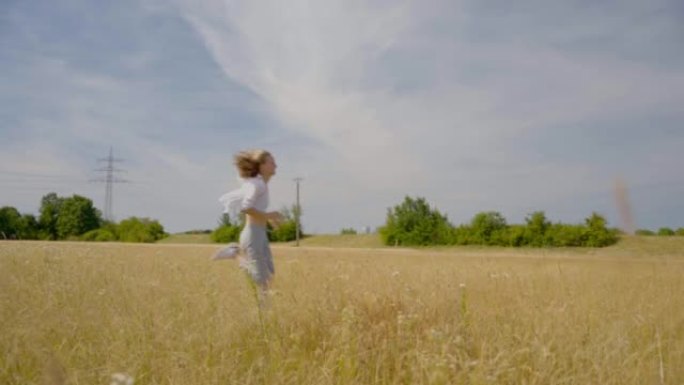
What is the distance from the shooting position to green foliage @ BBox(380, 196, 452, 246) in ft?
143

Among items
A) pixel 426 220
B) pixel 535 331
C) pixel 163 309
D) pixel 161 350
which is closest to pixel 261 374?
pixel 161 350

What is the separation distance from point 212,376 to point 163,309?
171 centimetres

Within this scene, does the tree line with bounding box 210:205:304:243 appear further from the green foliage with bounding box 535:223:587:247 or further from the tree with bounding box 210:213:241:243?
the green foliage with bounding box 535:223:587:247

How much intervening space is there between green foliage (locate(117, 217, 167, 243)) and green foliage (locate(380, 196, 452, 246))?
115 feet

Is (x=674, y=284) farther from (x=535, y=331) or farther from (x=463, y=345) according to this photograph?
(x=463, y=345)

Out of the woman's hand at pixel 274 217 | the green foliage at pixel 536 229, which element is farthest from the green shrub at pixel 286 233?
the woman's hand at pixel 274 217

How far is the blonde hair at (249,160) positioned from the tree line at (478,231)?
2433 centimetres

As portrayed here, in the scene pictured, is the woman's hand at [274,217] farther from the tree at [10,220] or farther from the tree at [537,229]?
the tree at [10,220]

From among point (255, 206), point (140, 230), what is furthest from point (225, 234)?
point (255, 206)

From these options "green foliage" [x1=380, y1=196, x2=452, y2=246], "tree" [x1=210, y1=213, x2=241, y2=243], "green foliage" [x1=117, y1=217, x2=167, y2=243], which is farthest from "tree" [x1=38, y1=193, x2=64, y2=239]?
"green foliage" [x1=380, y1=196, x2=452, y2=246]

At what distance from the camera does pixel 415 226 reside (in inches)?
1832

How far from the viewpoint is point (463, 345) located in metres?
3.10

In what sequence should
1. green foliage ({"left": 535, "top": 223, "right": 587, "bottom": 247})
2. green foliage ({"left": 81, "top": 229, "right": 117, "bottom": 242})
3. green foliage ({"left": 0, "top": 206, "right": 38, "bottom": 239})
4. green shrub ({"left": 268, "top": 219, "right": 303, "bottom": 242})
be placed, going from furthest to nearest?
green foliage ({"left": 81, "top": 229, "right": 117, "bottom": 242}) → green foliage ({"left": 0, "top": 206, "right": 38, "bottom": 239}) → green shrub ({"left": 268, "top": 219, "right": 303, "bottom": 242}) → green foliage ({"left": 535, "top": 223, "right": 587, "bottom": 247})

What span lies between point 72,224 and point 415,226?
54133mm
